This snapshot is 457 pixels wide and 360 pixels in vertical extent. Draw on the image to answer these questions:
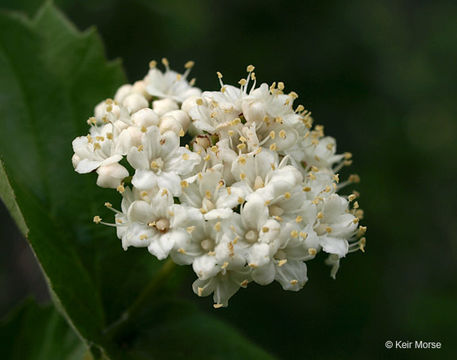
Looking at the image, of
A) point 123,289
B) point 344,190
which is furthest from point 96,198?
point 344,190

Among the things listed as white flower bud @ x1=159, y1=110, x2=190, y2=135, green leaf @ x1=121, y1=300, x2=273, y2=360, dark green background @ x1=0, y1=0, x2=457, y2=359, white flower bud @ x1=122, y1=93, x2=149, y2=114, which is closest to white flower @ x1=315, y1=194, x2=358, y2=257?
white flower bud @ x1=159, y1=110, x2=190, y2=135

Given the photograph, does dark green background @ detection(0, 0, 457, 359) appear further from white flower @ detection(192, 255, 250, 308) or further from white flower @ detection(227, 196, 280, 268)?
white flower @ detection(227, 196, 280, 268)

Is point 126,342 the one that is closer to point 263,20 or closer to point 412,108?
point 263,20

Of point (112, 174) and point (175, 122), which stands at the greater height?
point (175, 122)

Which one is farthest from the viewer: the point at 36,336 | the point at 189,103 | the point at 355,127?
Result: the point at 355,127

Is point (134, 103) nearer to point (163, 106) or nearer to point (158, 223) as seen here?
point (163, 106)

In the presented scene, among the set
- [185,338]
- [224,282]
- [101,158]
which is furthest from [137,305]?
[101,158]
